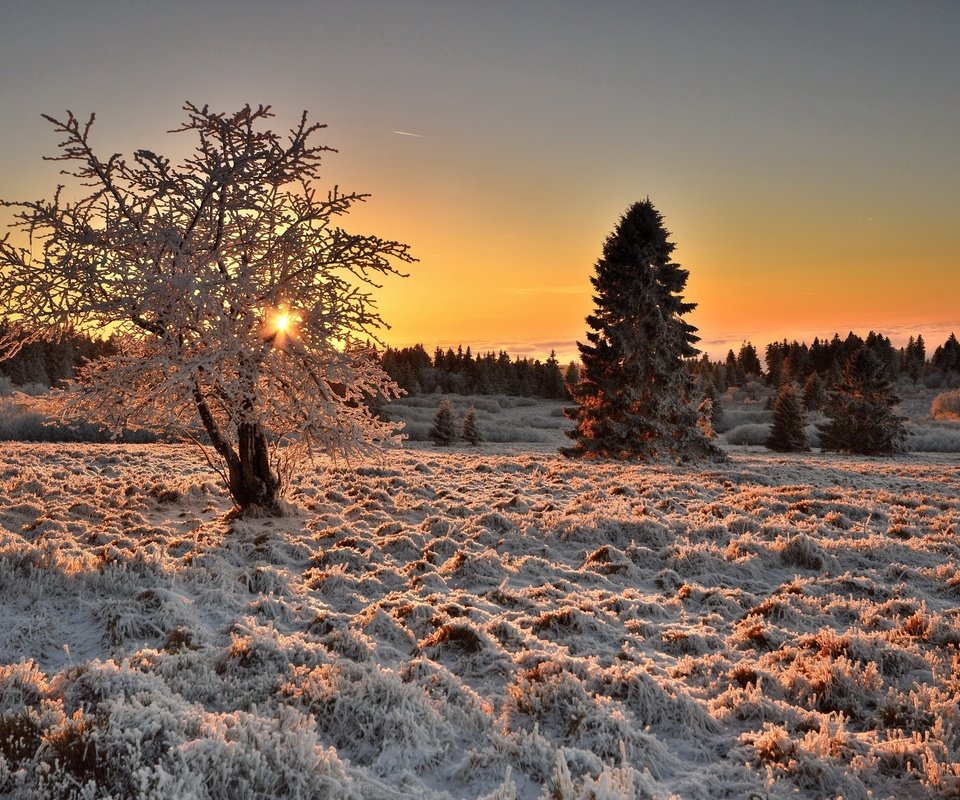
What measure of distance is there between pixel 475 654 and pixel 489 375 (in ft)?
341

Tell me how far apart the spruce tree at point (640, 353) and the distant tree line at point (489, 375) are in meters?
71.9

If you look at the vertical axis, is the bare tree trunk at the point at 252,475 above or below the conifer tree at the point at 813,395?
below

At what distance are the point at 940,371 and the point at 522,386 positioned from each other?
88.8m

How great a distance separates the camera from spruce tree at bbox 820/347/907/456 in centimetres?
3906

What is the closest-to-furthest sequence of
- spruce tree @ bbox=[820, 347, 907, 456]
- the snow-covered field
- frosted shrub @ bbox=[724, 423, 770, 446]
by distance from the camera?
the snow-covered field, spruce tree @ bbox=[820, 347, 907, 456], frosted shrub @ bbox=[724, 423, 770, 446]

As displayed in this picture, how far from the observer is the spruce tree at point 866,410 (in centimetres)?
3906

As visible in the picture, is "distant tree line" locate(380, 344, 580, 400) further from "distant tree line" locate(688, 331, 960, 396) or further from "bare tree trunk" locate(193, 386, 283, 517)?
"bare tree trunk" locate(193, 386, 283, 517)

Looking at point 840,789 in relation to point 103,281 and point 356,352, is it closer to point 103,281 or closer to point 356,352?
point 356,352

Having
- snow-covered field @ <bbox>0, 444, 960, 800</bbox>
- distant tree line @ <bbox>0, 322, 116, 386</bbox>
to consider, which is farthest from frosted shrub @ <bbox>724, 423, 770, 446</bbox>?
distant tree line @ <bbox>0, 322, 116, 386</bbox>

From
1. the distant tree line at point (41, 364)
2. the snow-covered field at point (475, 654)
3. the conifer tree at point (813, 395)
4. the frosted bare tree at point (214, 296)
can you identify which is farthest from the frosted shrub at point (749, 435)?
the distant tree line at point (41, 364)

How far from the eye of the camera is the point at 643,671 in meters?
5.29

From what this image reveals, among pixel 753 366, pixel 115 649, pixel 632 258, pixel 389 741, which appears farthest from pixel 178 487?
pixel 753 366

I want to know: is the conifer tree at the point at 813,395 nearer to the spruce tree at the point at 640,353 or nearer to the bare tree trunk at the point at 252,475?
the spruce tree at the point at 640,353

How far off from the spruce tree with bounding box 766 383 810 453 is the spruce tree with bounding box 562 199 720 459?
22.2 metres
